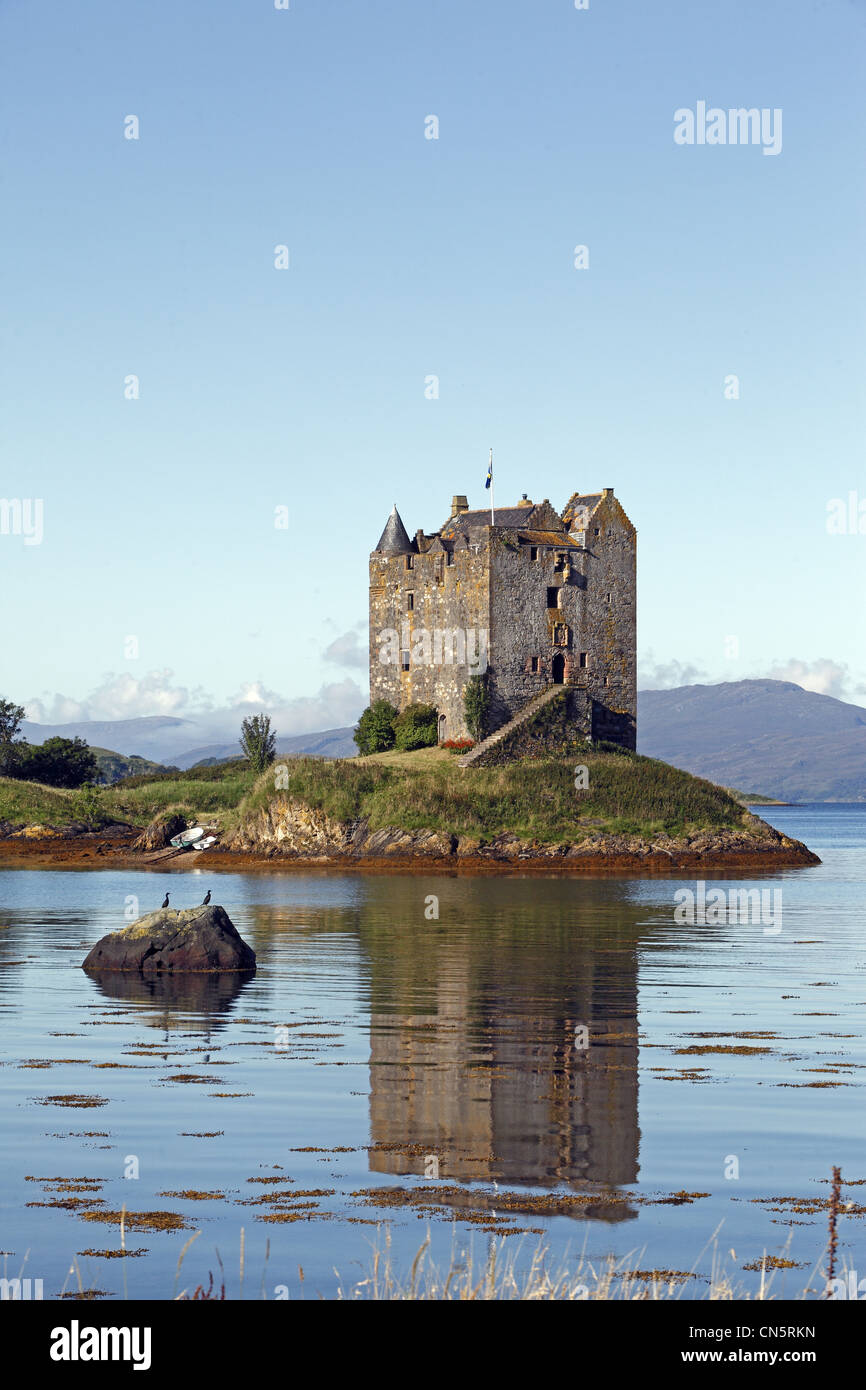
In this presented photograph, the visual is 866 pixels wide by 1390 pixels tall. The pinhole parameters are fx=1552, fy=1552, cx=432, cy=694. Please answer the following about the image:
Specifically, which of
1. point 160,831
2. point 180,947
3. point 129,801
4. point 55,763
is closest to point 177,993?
point 180,947

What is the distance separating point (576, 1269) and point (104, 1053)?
10.8 metres

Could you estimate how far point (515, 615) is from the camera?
269 feet

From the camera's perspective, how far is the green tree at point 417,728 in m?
83.6

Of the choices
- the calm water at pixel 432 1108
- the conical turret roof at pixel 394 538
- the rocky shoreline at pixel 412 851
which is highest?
the conical turret roof at pixel 394 538

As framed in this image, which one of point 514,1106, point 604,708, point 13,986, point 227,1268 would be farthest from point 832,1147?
point 604,708

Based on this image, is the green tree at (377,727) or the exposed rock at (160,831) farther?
the green tree at (377,727)

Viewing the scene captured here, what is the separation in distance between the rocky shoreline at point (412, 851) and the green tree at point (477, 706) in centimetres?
788

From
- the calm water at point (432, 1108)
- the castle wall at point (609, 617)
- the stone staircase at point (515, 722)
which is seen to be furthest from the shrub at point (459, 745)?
the calm water at point (432, 1108)

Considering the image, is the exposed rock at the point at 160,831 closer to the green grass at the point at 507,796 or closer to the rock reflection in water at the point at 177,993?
the green grass at the point at 507,796

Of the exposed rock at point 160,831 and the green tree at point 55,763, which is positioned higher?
the green tree at point 55,763

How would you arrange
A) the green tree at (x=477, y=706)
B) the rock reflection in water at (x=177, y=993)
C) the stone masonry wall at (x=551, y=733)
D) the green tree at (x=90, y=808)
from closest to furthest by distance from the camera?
the rock reflection in water at (x=177, y=993), the stone masonry wall at (x=551, y=733), the green tree at (x=477, y=706), the green tree at (x=90, y=808)

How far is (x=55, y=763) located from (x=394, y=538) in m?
27.4

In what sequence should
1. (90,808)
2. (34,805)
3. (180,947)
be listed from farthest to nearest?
(90,808), (34,805), (180,947)

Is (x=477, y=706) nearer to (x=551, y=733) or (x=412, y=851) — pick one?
(x=551, y=733)
